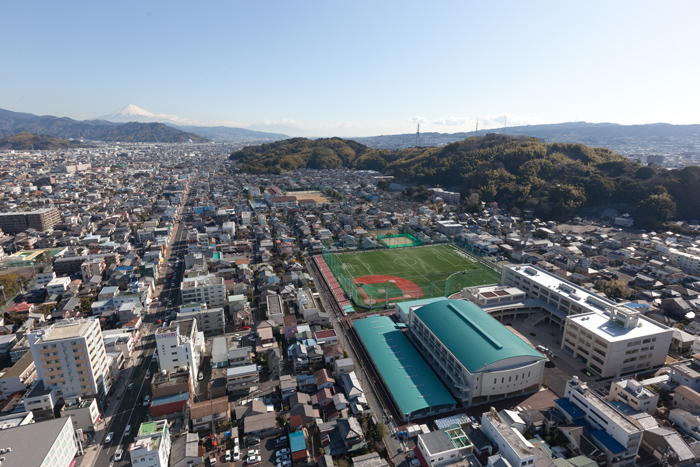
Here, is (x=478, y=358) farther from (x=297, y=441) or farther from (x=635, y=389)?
(x=297, y=441)

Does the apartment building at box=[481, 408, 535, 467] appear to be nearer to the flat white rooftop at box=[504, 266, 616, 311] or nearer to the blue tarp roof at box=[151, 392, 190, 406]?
the flat white rooftop at box=[504, 266, 616, 311]

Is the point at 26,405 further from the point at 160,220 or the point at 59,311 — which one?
the point at 160,220

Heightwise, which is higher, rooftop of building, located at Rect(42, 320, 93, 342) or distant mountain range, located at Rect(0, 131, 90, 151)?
distant mountain range, located at Rect(0, 131, 90, 151)

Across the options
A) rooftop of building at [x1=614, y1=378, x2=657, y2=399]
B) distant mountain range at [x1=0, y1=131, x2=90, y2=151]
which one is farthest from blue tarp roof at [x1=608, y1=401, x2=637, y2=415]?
distant mountain range at [x1=0, y1=131, x2=90, y2=151]

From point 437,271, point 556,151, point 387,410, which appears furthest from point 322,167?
point 387,410

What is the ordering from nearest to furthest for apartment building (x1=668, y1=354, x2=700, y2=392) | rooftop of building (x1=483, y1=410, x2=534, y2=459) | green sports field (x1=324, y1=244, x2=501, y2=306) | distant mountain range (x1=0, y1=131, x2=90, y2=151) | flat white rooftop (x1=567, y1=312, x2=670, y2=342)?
1. rooftop of building (x1=483, y1=410, x2=534, y2=459)
2. apartment building (x1=668, y1=354, x2=700, y2=392)
3. flat white rooftop (x1=567, y1=312, x2=670, y2=342)
4. green sports field (x1=324, y1=244, x2=501, y2=306)
5. distant mountain range (x1=0, y1=131, x2=90, y2=151)

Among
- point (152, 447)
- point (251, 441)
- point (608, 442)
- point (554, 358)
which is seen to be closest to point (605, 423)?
point (608, 442)
